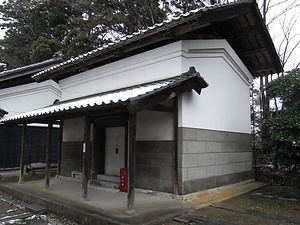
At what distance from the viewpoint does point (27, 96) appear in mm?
12203

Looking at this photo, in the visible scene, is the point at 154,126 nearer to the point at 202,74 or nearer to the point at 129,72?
the point at 202,74

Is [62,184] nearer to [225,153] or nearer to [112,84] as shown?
[112,84]

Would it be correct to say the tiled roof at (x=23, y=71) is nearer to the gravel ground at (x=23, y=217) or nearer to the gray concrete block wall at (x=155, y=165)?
the gravel ground at (x=23, y=217)

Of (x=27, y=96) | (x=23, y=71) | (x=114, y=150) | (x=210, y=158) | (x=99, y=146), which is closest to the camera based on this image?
(x=210, y=158)

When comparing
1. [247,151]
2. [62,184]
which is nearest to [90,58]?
[62,184]

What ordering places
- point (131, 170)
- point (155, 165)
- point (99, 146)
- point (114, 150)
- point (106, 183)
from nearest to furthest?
point (131, 170) < point (155, 165) < point (106, 183) < point (114, 150) < point (99, 146)

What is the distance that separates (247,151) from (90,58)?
630 cm

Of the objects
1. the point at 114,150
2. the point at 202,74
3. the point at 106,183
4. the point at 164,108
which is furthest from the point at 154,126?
the point at 106,183

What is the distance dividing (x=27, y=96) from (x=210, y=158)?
357 inches

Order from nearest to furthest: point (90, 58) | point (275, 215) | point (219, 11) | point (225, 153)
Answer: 1. point (275, 215)
2. point (219, 11)
3. point (225, 153)
4. point (90, 58)

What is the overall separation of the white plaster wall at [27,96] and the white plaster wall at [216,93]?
8202 millimetres

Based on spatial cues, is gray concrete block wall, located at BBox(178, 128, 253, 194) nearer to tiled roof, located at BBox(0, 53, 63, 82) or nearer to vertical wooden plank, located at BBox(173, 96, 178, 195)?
vertical wooden plank, located at BBox(173, 96, 178, 195)

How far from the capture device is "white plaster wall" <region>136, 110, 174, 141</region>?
6.73m

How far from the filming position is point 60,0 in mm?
20047
